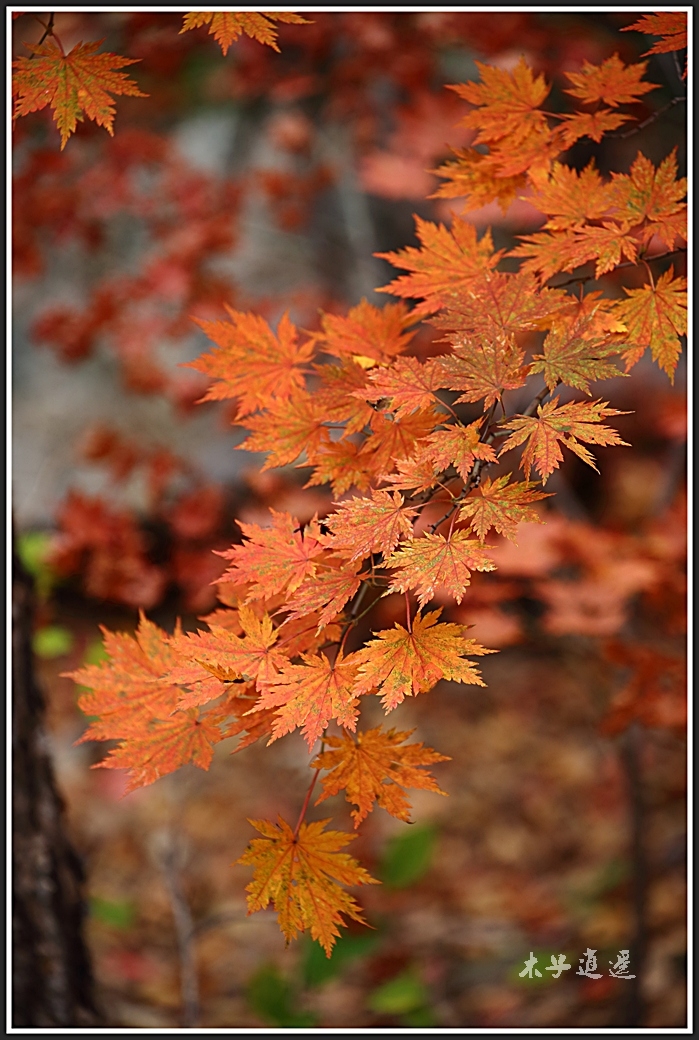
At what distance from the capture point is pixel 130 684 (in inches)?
43.0

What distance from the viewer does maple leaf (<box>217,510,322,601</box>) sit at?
94 cm

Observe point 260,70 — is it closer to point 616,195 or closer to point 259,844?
point 616,195

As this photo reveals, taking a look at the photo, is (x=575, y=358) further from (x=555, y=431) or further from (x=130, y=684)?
(x=130, y=684)

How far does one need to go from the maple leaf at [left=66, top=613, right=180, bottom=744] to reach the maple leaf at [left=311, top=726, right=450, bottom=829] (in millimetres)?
241

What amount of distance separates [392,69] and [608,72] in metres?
1.95

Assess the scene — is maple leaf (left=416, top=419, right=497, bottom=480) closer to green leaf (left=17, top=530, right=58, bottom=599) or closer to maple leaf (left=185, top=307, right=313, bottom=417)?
maple leaf (left=185, top=307, right=313, bottom=417)

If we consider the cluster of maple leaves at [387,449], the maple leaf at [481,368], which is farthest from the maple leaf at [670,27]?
the maple leaf at [481,368]

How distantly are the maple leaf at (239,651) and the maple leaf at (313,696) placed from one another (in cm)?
2

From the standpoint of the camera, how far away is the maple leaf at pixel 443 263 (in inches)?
43.8

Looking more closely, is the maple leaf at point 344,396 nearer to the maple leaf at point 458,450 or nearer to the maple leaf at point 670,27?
the maple leaf at point 458,450

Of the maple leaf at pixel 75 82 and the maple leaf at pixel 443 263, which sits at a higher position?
the maple leaf at pixel 75 82

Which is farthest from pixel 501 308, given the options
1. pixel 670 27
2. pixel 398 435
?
pixel 670 27

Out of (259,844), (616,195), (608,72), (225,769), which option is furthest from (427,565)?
(225,769)

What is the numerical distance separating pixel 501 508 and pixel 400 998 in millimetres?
1836
